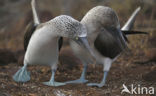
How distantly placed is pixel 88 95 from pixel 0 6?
9090mm

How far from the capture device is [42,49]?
4.84 meters

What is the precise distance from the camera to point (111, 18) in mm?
4875

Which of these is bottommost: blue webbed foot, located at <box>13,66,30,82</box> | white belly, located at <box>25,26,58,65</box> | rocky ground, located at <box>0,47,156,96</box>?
rocky ground, located at <box>0,47,156,96</box>

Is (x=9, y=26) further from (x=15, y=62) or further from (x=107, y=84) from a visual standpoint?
(x=107, y=84)

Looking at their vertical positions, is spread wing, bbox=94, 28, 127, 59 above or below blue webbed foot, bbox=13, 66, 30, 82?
above

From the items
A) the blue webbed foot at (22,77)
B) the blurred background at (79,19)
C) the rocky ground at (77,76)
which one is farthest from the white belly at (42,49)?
the blurred background at (79,19)

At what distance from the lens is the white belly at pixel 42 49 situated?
4719 mm

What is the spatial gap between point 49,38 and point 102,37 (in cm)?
102

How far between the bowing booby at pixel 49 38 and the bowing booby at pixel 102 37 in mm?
512

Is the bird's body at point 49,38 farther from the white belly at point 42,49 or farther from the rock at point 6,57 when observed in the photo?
the rock at point 6,57

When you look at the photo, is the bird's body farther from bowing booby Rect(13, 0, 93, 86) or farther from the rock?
the rock

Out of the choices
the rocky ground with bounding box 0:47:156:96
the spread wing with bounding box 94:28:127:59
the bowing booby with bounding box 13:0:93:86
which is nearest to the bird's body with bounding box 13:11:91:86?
the bowing booby with bounding box 13:0:93:86

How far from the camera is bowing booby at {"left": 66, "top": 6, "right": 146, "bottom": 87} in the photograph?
4.91m

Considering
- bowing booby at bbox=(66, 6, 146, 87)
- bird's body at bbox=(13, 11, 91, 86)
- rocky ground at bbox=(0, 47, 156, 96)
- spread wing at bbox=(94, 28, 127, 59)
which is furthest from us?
spread wing at bbox=(94, 28, 127, 59)
